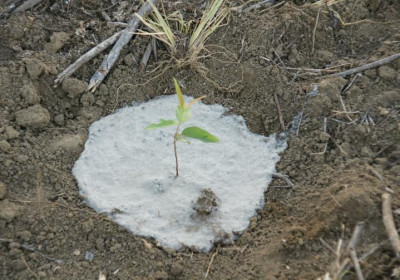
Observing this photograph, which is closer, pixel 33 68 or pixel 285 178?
pixel 285 178

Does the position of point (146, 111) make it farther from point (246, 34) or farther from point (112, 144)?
point (246, 34)

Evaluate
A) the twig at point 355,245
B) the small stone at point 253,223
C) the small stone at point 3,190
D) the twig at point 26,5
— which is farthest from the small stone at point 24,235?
the twig at point 26,5

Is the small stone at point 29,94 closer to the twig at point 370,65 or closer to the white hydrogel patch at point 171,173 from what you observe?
the white hydrogel patch at point 171,173

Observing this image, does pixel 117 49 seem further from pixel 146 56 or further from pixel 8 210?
A: pixel 8 210

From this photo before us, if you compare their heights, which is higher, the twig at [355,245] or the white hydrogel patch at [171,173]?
the twig at [355,245]

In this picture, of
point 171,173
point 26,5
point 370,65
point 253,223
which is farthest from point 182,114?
point 26,5

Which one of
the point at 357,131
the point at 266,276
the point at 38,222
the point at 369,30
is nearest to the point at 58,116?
the point at 38,222
